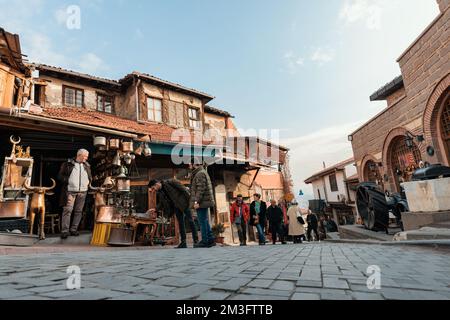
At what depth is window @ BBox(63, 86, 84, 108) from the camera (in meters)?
12.2

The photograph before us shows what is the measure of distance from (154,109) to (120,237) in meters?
9.11

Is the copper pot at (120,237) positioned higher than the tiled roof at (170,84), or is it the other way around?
the tiled roof at (170,84)

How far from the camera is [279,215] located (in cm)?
906

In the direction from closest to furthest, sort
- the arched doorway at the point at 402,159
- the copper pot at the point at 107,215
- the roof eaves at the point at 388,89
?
the copper pot at the point at 107,215 → the arched doorway at the point at 402,159 → the roof eaves at the point at 388,89

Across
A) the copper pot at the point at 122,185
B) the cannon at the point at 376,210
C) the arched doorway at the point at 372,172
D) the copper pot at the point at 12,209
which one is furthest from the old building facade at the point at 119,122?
the arched doorway at the point at 372,172

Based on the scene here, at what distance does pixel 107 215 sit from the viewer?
636cm

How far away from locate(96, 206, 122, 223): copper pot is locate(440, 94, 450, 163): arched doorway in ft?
34.9

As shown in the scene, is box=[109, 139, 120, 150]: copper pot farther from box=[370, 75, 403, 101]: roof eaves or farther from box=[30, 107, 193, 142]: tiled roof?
box=[370, 75, 403, 101]: roof eaves

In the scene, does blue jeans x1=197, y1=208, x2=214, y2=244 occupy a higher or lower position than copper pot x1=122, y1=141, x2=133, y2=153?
lower

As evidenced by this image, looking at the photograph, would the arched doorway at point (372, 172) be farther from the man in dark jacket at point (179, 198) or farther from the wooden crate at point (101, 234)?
the wooden crate at point (101, 234)

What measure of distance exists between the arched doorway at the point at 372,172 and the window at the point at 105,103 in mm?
14567

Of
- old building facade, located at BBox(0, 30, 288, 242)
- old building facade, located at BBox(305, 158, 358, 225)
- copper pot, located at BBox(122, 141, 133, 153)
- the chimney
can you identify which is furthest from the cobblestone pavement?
old building facade, located at BBox(305, 158, 358, 225)

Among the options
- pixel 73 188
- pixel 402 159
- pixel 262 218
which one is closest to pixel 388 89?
pixel 402 159

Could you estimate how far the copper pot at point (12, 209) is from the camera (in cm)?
533
